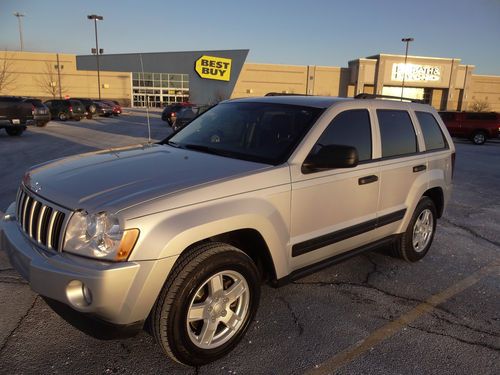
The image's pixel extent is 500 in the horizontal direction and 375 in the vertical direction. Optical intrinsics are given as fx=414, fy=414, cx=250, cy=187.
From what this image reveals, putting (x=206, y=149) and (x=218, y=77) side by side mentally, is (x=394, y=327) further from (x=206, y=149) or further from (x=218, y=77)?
(x=218, y=77)

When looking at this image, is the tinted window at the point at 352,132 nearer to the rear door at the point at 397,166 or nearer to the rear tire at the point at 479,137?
the rear door at the point at 397,166

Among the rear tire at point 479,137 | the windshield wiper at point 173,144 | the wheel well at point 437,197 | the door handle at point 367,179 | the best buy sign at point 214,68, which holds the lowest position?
the rear tire at point 479,137

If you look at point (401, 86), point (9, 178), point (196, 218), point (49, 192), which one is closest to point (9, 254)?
point (49, 192)

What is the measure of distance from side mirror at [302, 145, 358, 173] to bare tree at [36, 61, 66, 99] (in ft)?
225

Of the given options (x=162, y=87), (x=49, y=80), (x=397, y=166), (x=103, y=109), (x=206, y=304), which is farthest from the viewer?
(x=162, y=87)

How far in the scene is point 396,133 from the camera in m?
4.28

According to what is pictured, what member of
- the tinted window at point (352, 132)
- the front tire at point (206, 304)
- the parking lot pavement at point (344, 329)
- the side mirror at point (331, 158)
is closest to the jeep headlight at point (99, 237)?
the front tire at point (206, 304)

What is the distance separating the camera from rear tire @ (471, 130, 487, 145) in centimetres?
2300

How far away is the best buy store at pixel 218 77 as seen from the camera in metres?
61.5

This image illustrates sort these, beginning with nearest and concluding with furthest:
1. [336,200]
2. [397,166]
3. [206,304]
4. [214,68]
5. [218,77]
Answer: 1. [206,304]
2. [336,200]
3. [397,166]
4. [214,68]
5. [218,77]

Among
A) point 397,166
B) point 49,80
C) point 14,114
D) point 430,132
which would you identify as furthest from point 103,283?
point 49,80

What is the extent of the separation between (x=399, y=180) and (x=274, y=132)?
1.47m

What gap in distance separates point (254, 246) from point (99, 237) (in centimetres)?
116

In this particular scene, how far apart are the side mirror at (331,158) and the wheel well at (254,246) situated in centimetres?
65
